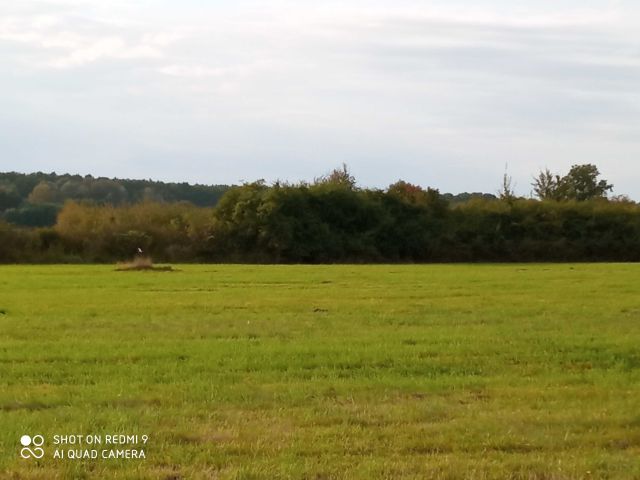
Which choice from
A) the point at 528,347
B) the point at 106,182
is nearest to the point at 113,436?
the point at 528,347

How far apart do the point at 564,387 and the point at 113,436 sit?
4.95 meters

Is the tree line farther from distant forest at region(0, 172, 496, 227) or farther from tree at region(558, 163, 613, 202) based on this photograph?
tree at region(558, 163, 613, 202)

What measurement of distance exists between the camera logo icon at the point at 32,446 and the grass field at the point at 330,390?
7 cm

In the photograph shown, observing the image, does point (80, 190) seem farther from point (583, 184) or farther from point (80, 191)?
point (583, 184)

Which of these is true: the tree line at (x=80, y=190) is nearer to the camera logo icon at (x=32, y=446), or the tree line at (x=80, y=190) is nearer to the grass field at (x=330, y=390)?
the grass field at (x=330, y=390)

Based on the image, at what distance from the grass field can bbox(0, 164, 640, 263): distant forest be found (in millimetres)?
41926

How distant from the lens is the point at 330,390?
9.83 metres

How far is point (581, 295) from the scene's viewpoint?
80.5ft

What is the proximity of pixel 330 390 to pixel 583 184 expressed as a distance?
93.2 meters

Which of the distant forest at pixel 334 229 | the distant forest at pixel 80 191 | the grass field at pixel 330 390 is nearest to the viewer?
the grass field at pixel 330 390

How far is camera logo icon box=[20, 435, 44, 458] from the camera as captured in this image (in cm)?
709

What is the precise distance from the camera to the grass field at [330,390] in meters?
7.02

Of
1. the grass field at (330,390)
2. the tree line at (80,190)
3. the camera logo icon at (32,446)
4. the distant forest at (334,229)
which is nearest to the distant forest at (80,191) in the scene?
the tree line at (80,190)

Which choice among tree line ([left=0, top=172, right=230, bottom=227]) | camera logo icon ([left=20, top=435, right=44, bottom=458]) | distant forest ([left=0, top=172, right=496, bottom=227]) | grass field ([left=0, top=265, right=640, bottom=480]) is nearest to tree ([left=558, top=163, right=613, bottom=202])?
distant forest ([left=0, top=172, right=496, bottom=227])
